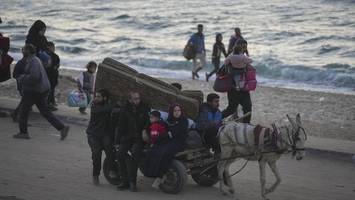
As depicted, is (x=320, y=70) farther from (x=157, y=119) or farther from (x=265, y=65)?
(x=157, y=119)

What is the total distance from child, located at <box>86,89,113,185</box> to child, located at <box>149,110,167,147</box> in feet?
2.33

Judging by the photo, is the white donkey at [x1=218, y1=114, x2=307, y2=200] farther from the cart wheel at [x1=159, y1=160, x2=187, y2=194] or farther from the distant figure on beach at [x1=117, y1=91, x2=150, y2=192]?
the distant figure on beach at [x1=117, y1=91, x2=150, y2=192]

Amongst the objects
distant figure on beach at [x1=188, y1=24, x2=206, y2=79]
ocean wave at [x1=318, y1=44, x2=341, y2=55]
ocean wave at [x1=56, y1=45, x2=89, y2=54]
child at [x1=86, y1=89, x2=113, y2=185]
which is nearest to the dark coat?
child at [x1=86, y1=89, x2=113, y2=185]

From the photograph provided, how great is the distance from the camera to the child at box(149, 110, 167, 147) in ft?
36.8

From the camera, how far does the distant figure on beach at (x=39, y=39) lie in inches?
660

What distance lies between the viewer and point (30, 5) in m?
58.2

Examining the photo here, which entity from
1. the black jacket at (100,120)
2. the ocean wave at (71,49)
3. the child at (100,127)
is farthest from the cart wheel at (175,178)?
the ocean wave at (71,49)

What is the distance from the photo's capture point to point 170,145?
1125cm

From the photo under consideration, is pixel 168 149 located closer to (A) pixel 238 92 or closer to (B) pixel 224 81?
(B) pixel 224 81

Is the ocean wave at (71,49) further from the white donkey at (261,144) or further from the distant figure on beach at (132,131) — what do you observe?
the white donkey at (261,144)

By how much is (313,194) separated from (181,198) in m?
1.85

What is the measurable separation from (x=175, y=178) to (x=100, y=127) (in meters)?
1.26

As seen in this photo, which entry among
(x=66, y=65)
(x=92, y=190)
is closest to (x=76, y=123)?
(x=92, y=190)

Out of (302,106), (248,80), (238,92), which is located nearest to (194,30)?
(302,106)
